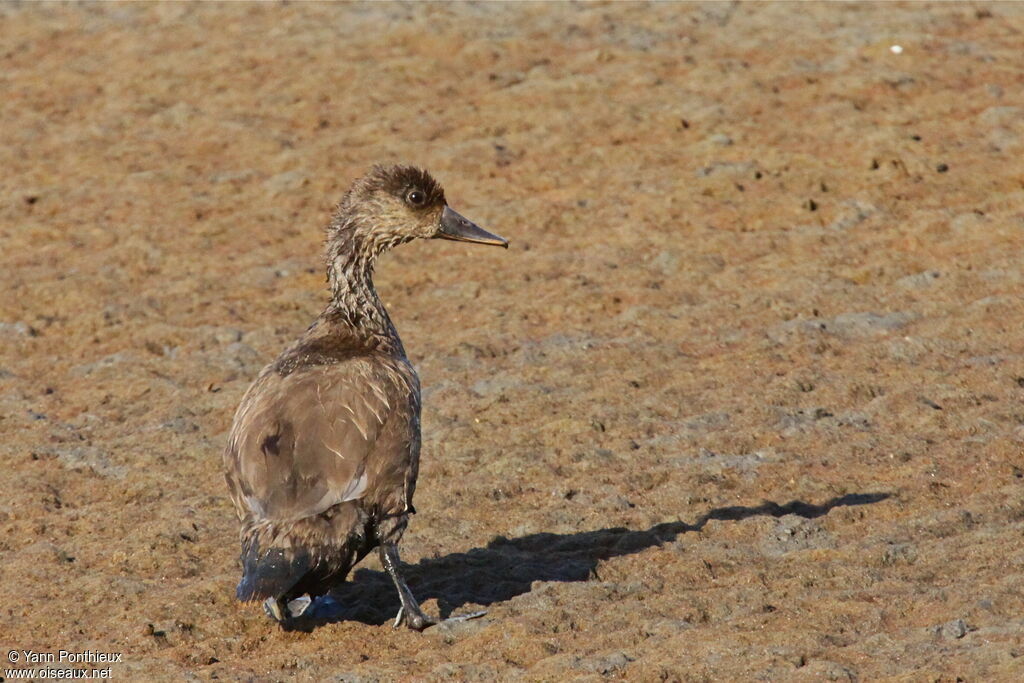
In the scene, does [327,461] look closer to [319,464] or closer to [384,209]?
[319,464]

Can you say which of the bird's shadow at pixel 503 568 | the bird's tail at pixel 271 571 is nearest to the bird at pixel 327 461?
the bird's tail at pixel 271 571

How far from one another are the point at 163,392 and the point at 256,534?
3933mm

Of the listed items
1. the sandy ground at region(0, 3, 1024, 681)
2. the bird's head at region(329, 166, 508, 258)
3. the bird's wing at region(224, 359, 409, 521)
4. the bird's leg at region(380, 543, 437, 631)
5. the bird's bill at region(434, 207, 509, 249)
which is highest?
the bird's head at region(329, 166, 508, 258)

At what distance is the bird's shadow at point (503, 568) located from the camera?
698 cm

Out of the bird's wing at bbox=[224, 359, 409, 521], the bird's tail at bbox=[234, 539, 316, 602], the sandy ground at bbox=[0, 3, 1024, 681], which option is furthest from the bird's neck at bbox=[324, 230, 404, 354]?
the bird's tail at bbox=[234, 539, 316, 602]

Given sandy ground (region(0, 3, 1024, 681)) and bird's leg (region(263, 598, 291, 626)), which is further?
sandy ground (region(0, 3, 1024, 681))

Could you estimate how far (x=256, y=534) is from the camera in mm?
6246

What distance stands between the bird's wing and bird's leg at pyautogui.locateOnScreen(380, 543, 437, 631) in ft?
1.08

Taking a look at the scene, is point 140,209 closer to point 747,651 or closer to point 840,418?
point 840,418

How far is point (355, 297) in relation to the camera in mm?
7699

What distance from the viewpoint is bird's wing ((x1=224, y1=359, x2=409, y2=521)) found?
641cm

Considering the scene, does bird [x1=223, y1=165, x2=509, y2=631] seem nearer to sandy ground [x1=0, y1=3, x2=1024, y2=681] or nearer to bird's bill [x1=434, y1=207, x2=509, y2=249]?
sandy ground [x1=0, y1=3, x2=1024, y2=681]

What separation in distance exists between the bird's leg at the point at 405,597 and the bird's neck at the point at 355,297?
1.26 metres

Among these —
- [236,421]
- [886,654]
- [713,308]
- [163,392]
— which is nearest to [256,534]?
[236,421]
